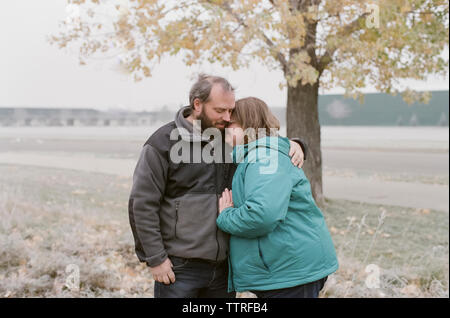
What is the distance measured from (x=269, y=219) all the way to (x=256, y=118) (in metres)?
0.50

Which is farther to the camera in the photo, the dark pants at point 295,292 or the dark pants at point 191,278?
the dark pants at point 191,278

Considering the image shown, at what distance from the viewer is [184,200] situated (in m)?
2.29

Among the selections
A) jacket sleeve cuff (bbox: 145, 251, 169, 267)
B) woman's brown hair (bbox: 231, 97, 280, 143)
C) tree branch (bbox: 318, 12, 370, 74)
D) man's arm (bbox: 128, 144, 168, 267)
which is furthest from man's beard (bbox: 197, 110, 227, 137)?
tree branch (bbox: 318, 12, 370, 74)

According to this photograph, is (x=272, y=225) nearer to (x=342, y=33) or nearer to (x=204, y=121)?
(x=204, y=121)

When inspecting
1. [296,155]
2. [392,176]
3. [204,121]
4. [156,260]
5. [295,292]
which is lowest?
[392,176]

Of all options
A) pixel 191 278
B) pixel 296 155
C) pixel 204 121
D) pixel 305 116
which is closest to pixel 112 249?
pixel 191 278

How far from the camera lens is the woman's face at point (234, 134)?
7.41 ft

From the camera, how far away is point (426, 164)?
15.9 meters

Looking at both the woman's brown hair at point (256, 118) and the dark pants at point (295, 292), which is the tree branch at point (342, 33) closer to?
the woman's brown hair at point (256, 118)

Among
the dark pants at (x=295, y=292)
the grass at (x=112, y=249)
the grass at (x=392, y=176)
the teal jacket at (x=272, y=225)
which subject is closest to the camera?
the teal jacket at (x=272, y=225)

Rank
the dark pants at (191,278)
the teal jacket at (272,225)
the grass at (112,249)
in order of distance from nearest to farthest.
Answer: the teal jacket at (272,225) < the dark pants at (191,278) < the grass at (112,249)

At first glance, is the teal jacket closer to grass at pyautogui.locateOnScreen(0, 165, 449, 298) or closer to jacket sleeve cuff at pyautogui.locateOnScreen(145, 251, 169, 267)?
jacket sleeve cuff at pyautogui.locateOnScreen(145, 251, 169, 267)

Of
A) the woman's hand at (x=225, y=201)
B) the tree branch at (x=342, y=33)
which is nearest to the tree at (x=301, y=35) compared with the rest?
the tree branch at (x=342, y=33)
